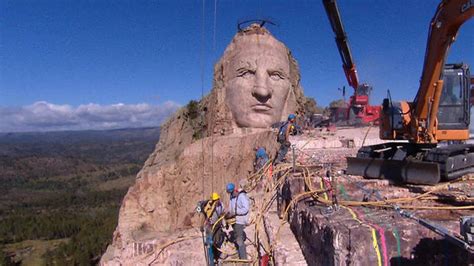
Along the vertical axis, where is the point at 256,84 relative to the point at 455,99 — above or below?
above

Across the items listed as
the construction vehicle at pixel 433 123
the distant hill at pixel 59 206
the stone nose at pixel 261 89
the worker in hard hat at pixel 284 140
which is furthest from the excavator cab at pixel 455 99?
the distant hill at pixel 59 206

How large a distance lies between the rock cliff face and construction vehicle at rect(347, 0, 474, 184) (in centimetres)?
664

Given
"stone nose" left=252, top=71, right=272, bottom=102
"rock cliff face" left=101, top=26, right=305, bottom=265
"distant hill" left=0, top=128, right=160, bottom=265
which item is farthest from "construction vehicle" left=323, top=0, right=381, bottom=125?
"distant hill" left=0, top=128, right=160, bottom=265

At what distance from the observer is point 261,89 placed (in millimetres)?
18016

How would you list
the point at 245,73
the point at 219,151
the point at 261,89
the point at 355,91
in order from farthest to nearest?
the point at 355,91 < the point at 245,73 < the point at 261,89 < the point at 219,151

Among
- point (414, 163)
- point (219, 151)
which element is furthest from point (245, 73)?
point (414, 163)

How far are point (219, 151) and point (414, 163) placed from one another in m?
10.6

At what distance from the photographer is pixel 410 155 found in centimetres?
827

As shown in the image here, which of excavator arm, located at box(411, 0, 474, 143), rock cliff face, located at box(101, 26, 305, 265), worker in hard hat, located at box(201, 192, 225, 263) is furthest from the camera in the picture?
rock cliff face, located at box(101, 26, 305, 265)

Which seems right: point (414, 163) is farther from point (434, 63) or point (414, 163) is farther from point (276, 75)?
point (276, 75)

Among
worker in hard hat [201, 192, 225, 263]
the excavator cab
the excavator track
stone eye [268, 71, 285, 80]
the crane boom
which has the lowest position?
worker in hard hat [201, 192, 225, 263]

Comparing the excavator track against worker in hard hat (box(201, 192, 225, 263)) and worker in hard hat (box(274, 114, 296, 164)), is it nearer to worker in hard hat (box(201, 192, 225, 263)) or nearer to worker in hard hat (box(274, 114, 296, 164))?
worker in hard hat (box(201, 192, 225, 263))

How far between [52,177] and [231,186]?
160209 mm

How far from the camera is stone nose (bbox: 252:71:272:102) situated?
1804cm
